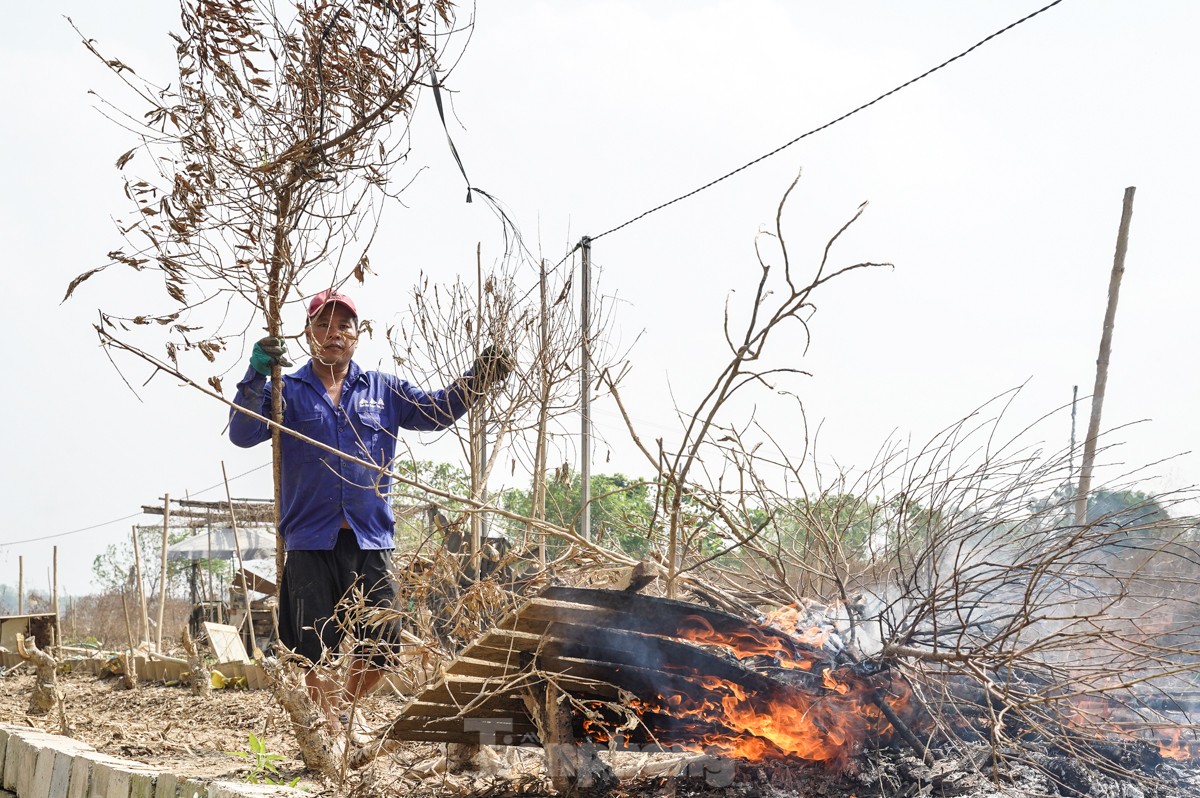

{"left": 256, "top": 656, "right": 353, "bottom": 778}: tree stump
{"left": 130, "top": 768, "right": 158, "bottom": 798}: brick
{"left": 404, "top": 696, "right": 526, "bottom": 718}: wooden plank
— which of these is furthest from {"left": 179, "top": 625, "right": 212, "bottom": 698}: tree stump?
{"left": 404, "top": 696, "right": 526, "bottom": 718}: wooden plank

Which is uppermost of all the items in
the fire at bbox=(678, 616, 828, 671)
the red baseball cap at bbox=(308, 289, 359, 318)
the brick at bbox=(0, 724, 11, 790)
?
the red baseball cap at bbox=(308, 289, 359, 318)

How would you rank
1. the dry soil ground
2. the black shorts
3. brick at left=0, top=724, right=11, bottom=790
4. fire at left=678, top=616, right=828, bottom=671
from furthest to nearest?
brick at left=0, top=724, right=11, bottom=790
the black shorts
the dry soil ground
fire at left=678, top=616, right=828, bottom=671

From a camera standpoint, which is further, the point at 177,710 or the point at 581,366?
the point at 177,710

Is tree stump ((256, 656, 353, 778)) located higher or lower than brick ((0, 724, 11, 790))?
higher

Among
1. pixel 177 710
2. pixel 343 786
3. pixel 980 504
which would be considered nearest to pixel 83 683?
pixel 177 710

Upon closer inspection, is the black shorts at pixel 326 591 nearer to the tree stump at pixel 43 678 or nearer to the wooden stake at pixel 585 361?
the wooden stake at pixel 585 361

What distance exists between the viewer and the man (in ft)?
13.5

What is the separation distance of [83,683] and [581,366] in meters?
6.46

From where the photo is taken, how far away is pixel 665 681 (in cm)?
300

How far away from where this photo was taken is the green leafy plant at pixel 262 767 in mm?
3713

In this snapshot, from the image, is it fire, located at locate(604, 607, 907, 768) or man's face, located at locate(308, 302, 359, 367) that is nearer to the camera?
fire, located at locate(604, 607, 907, 768)

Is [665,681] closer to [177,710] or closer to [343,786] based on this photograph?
[343,786]

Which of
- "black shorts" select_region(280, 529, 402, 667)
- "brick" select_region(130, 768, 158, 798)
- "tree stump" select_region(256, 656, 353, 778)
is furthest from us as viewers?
"black shorts" select_region(280, 529, 402, 667)

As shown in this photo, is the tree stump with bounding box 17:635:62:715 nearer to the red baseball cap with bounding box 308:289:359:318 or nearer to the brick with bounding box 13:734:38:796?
the brick with bounding box 13:734:38:796
